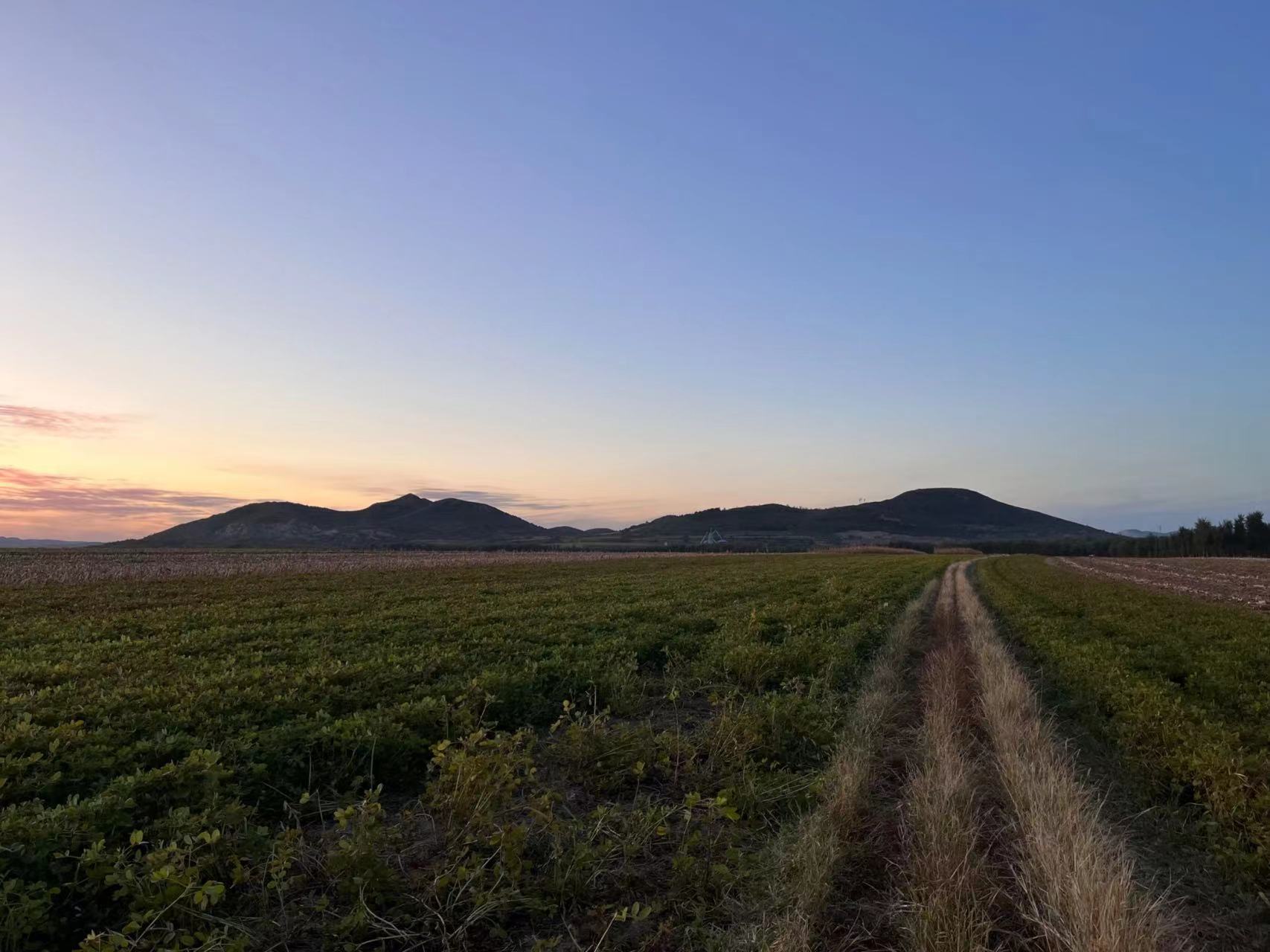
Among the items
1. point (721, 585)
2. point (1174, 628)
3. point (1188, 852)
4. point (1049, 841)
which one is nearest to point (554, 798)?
point (1049, 841)

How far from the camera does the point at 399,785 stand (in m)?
7.04

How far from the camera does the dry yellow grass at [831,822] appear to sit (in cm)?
434

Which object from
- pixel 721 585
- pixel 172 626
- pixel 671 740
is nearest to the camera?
pixel 671 740

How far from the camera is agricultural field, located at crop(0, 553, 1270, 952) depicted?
170 inches

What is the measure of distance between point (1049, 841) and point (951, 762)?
1870mm

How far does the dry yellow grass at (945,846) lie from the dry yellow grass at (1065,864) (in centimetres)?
31

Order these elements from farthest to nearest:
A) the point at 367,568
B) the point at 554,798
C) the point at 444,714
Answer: the point at 367,568
the point at 444,714
the point at 554,798

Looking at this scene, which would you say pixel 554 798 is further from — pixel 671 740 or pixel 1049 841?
pixel 1049 841

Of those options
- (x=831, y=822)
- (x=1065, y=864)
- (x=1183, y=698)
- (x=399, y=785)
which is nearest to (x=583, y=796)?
(x=399, y=785)

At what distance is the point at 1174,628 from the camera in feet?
61.2

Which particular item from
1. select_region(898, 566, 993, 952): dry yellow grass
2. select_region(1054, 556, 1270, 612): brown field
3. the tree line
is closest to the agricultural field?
select_region(898, 566, 993, 952): dry yellow grass

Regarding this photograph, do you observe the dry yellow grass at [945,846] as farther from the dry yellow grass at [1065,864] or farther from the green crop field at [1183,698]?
the green crop field at [1183,698]

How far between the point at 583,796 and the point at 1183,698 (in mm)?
9818

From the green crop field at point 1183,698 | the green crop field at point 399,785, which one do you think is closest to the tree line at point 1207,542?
the green crop field at point 1183,698
